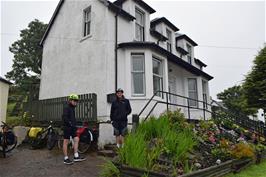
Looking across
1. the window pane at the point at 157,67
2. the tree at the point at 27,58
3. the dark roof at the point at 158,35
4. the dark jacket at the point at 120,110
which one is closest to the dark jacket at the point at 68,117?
the dark jacket at the point at 120,110

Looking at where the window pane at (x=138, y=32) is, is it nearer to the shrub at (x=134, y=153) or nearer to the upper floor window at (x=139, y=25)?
the upper floor window at (x=139, y=25)

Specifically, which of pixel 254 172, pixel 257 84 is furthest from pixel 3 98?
pixel 257 84

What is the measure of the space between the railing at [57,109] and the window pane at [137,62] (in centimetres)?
335

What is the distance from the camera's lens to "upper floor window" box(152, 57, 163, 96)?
1318cm

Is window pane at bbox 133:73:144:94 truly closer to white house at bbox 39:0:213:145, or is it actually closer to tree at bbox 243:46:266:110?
white house at bbox 39:0:213:145

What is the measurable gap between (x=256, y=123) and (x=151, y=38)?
8.03 metres

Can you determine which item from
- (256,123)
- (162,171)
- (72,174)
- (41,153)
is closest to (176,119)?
(162,171)

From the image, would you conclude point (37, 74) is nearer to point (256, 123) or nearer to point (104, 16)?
point (104, 16)

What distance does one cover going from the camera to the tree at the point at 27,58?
26.9m

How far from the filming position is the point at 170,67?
1669 centimetres

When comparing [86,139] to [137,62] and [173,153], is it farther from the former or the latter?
[137,62]

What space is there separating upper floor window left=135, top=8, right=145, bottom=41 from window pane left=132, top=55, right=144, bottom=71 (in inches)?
95.1

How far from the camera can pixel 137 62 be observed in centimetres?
1255

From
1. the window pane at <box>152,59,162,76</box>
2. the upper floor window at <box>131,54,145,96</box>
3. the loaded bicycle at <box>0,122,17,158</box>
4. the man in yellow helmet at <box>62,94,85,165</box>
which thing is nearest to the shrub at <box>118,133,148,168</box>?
the man in yellow helmet at <box>62,94,85,165</box>
